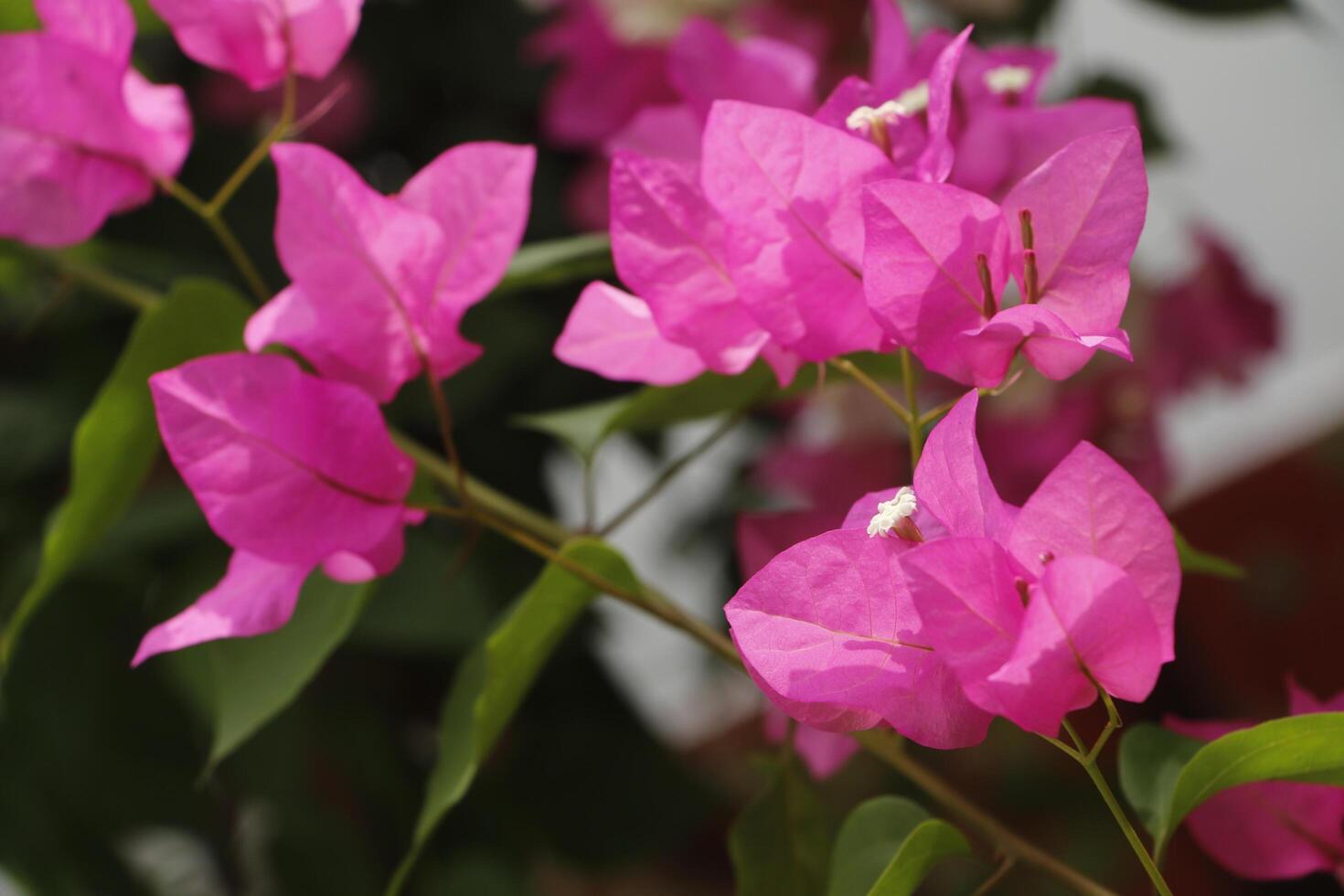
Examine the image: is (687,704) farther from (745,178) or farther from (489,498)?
(745,178)

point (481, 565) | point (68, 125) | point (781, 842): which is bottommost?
point (481, 565)

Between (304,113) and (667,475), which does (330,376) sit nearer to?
(667,475)

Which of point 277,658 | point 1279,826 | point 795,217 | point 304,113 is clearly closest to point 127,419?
point 277,658

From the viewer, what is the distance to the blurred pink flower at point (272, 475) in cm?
27

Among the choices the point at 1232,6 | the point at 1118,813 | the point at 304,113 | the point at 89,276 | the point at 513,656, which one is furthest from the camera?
the point at 304,113

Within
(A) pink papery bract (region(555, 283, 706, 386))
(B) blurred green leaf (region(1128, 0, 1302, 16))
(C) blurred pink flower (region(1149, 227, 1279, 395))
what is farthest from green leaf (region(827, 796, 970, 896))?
(C) blurred pink flower (region(1149, 227, 1279, 395))

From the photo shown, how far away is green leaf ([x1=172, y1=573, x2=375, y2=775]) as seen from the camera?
1.08 ft

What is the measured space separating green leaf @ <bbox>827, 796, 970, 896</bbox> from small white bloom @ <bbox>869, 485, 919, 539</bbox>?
0.06 m

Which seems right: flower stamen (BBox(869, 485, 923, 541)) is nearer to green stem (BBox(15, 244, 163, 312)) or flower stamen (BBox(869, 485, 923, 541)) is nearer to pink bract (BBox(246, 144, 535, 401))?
pink bract (BBox(246, 144, 535, 401))

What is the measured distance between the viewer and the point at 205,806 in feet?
2.23

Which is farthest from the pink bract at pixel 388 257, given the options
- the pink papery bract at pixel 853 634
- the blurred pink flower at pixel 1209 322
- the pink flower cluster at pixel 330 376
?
the blurred pink flower at pixel 1209 322

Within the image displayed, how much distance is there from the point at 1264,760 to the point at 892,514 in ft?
0.27

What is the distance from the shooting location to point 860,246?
26 cm

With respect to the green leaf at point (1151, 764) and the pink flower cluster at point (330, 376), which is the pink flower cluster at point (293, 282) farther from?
the green leaf at point (1151, 764)
